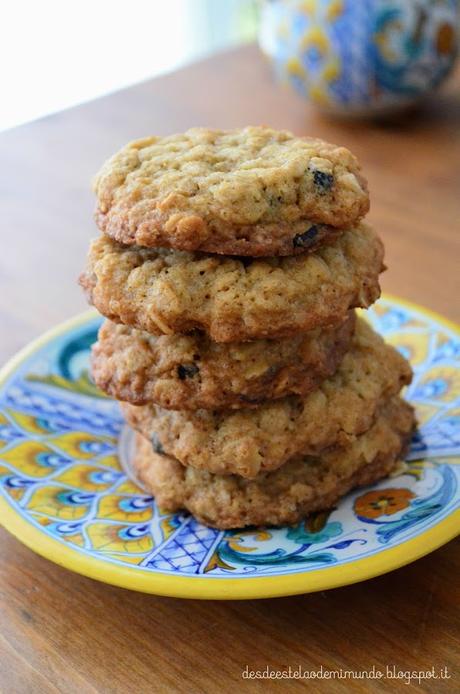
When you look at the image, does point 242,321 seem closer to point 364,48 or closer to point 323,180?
point 323,180

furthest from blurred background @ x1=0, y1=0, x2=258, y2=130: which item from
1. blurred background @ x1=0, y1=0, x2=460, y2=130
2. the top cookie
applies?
the top cookie

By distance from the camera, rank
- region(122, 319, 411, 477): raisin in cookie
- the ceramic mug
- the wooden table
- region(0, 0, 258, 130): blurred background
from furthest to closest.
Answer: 1. region(0, 0, 258, 130): blurred background
2. the ceramic mug
3. region(122, 319, 411, 477): raisin in cookie
4. the wooden table

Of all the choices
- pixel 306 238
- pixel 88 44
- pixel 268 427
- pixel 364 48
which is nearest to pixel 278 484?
pixel 268 427

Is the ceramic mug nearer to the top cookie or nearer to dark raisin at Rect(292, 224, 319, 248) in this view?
the top cookie

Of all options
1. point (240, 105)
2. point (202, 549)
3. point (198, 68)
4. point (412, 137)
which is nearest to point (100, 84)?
point (198, 68)

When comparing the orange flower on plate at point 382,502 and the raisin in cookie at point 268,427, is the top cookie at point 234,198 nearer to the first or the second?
the raisin in cookie at point 268,427

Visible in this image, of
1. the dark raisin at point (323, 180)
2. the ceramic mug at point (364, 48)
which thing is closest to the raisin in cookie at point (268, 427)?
the dark raisin at point (323, 180)

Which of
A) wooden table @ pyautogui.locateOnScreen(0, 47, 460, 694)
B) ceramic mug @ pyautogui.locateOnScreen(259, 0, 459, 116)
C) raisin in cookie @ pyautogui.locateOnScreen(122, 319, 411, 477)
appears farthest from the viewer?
ceramic mug @ pyautogui.locateOnScreen(259, 0, 459, 116)

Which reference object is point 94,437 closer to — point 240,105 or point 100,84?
point 240,105
